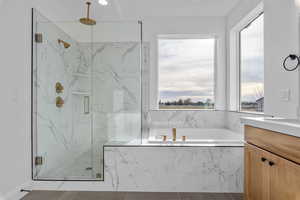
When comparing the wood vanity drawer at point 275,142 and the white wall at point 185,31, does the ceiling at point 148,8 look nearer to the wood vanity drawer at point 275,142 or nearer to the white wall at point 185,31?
the white wall at point 185,31

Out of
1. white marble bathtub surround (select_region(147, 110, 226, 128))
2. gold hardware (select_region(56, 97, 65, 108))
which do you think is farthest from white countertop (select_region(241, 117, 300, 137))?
gold hardware (select_region(56, 97, 65, 108))

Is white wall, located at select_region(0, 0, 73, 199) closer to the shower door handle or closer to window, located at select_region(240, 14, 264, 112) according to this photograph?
the shower door handle

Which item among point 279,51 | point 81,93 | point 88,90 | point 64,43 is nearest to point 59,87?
point 81,93

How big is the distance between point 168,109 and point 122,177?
5.43ft

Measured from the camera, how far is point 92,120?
8.36 ft

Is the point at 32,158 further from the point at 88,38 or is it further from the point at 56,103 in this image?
→ the point at 88,38

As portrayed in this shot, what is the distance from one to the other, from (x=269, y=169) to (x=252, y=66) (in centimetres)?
187

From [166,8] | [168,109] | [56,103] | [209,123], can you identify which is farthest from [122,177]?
[166,8]

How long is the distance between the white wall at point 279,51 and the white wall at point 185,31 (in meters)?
1.09

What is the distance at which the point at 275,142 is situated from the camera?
4.10 feet

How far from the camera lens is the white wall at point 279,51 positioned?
1.81m
